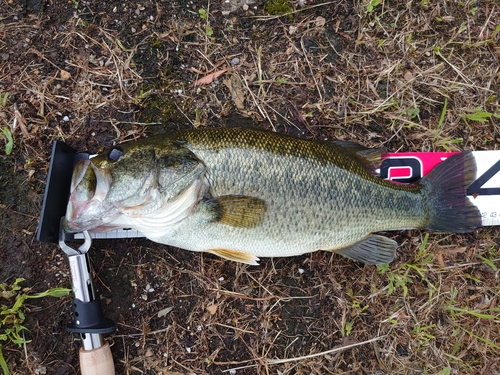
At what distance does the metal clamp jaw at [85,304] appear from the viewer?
9.17 ft

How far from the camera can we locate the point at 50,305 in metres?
3.16

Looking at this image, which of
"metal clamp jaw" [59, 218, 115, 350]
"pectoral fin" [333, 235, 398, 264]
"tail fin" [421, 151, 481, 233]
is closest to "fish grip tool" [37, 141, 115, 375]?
"metal clamp jaw" [59, 218, 115, 350]

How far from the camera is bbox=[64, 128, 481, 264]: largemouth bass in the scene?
8.57 feet

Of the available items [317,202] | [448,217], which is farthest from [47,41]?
[448,217]

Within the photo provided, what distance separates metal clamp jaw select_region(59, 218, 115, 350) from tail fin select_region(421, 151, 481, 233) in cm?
267

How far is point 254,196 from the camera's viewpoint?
108 inches

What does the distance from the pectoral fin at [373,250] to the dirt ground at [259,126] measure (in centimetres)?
27

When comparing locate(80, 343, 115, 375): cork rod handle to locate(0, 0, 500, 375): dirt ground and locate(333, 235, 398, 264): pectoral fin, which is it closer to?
locate(0, 0, 500, 375): dirt ground

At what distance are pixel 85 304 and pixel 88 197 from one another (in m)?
0.84

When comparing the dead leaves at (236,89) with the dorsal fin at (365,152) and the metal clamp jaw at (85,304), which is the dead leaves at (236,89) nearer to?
the dorsal fin at (365,152)

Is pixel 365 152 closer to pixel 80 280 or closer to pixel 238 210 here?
pixel 238 210

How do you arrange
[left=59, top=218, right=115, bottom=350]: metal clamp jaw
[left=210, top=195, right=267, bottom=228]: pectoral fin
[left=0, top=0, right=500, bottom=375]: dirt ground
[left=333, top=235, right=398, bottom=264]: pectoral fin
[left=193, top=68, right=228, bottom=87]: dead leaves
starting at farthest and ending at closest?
[left=193, top=68, right=228, bottom=87]: dead leaves < [left=0, top=0, right=500, bottom=375]: dirt ground < [left=333, top=235, right=398, bottom=264]: pectoral fin < [left=59, top=218, right=115, bottom=350]: metal clamp jaw < [left=210, top=195, right=267, bottom=228]: pectoral fin

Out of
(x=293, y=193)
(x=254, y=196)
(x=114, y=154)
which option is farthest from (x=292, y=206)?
(x=114, y=154)

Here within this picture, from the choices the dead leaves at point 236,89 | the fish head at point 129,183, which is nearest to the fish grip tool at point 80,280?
the fish head at point 129,183
